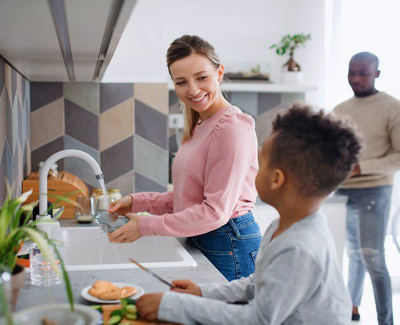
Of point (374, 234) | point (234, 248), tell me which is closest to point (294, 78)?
point (374, 234)

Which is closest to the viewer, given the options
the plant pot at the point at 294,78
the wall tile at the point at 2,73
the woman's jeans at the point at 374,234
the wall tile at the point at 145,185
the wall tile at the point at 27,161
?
the wall tile at the point at 2,73

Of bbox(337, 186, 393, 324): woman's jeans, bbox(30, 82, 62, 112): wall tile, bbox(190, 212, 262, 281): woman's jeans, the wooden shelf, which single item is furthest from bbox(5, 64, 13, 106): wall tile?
bbox(337, 186, 393, 324): woman's jeans

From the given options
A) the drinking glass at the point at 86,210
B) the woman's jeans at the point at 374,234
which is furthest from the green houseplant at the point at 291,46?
the drinking glass at the point at 86,210

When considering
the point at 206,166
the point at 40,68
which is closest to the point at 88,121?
the point at 40,68

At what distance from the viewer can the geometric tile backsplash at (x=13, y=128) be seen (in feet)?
5.11

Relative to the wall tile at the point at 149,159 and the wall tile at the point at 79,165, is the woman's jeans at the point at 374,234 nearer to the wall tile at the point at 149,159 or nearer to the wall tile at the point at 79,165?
the wall tile at the point at 149,159

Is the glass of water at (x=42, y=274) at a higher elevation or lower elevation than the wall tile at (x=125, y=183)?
lower

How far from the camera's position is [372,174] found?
2.65 m

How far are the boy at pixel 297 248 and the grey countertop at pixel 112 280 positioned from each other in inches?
9.2

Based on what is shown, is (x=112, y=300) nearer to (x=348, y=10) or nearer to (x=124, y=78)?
(x=124, y=78)

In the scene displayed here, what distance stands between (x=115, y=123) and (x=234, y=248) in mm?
1240

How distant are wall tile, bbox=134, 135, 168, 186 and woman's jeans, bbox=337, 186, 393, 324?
1.09 meters

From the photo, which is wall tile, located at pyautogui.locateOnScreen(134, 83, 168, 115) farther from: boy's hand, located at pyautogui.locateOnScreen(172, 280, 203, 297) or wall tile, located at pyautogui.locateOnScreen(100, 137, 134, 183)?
boy's hand, located at pyautogui.locateOnScreen(172, 280, 203, 297)

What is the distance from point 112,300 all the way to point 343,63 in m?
2.86
